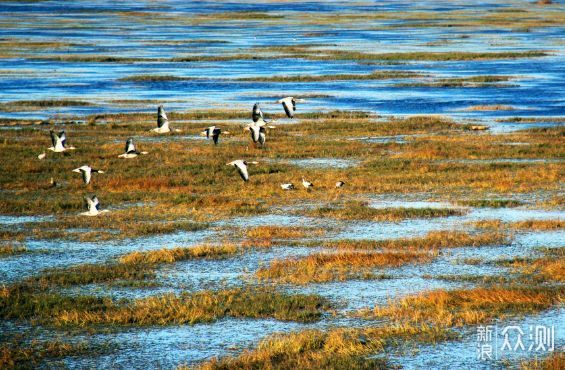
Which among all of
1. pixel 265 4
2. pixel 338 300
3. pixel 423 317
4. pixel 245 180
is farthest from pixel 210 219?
pixel 265 4

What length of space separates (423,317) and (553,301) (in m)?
1.97

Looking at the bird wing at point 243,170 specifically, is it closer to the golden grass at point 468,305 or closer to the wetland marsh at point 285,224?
the wetland marsh at point 285,224

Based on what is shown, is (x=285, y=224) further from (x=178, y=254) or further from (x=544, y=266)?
(x=544, y=266)

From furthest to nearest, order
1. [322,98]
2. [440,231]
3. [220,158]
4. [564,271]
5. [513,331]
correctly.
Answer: [322,98]
[220,158]
[440,231]
[564,271]
[513,331]

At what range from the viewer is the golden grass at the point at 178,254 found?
1853 cm

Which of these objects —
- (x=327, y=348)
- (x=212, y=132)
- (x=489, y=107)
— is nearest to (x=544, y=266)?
(x=327, y=348)

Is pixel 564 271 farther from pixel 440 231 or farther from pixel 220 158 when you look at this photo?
pixel 220 158

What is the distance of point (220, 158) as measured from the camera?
103 feet

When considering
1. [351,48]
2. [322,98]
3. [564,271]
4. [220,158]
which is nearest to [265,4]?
[351,48]

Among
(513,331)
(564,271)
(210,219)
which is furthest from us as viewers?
(210,219)

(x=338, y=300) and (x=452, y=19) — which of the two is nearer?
(x=338, y=300)

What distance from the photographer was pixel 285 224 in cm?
2212

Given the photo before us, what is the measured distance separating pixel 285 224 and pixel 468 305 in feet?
24.4

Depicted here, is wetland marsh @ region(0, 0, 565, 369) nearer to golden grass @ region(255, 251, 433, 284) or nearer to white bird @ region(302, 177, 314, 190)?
golden grass @ region(255, 251, 433, 284)
